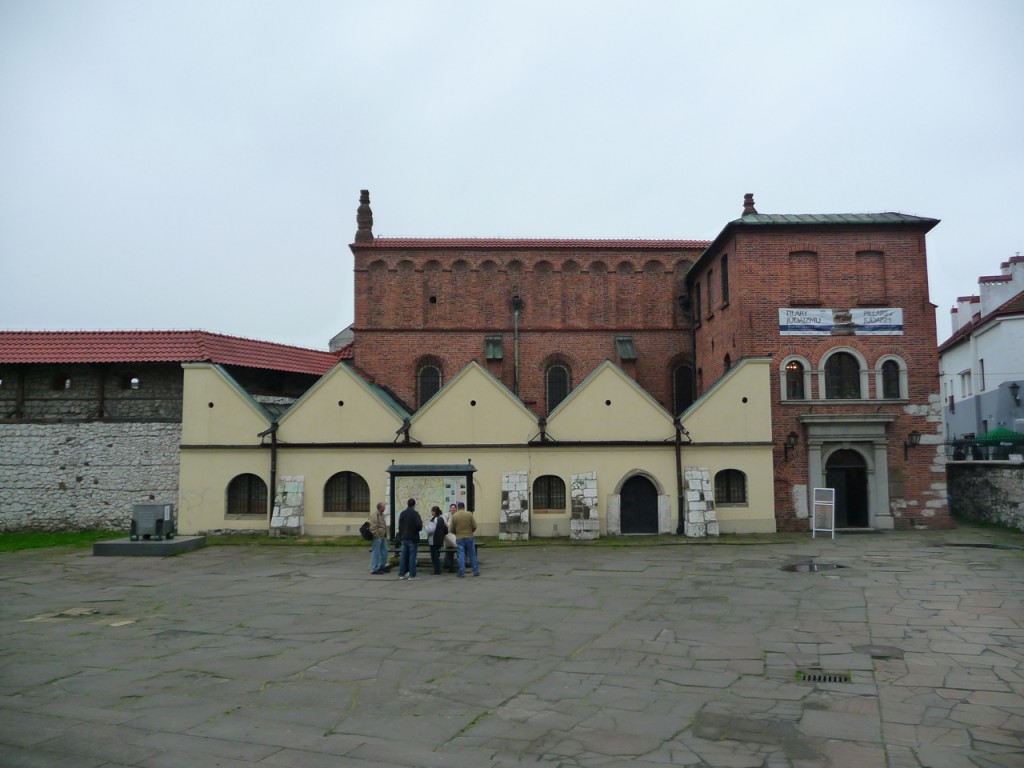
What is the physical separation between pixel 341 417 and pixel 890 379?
1826 centimetres

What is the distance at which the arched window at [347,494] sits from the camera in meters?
24.4

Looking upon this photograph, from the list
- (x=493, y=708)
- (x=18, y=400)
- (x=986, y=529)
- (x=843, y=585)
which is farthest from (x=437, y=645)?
(x=18, y=400)

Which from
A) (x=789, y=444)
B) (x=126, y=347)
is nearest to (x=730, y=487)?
(x=789, y=444)

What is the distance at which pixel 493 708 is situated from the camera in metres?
7.98

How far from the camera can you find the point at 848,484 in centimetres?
2483

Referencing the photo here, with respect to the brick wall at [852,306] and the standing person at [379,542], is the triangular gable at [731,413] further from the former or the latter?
Answer: the standing person at [379,542]

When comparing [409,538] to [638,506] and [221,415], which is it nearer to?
[638,506]

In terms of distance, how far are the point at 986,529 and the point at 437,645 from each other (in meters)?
21.7

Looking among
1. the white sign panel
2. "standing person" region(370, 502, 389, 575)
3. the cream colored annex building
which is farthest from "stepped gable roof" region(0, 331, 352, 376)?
the white sign panel

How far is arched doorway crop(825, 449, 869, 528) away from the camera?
81.1ft

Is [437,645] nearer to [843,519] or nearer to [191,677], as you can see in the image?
[191,677]

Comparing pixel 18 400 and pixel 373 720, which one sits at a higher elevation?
pixel 18 400

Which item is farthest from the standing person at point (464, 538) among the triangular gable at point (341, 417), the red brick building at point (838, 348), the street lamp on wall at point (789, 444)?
the street lamp on wall at point (789, 444)

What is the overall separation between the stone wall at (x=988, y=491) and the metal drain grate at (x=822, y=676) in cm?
1917
